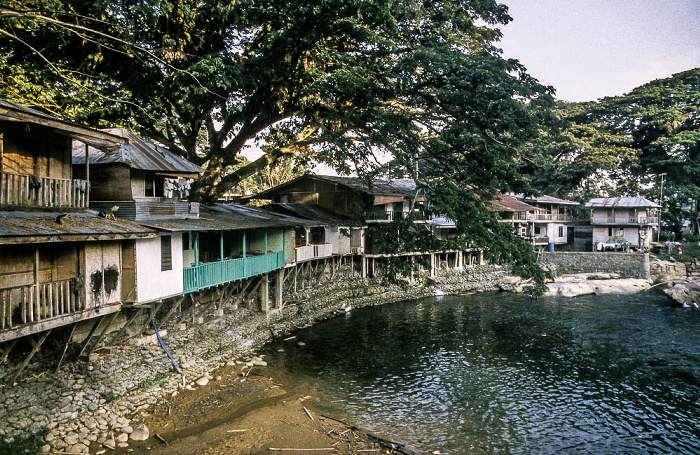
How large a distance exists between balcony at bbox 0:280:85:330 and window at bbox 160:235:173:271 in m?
3.65

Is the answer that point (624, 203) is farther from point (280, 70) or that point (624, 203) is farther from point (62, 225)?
point (62, 225)

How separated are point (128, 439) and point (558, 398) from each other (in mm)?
Result: 17262

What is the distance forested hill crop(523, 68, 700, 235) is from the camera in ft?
177

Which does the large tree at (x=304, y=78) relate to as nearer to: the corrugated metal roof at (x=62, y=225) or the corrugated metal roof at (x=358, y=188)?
the corrugated metal roof at (x=62, y=225)

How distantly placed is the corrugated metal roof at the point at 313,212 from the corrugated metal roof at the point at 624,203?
124 ft

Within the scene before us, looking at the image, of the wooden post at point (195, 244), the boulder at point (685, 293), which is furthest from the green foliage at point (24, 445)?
the boulder at point (685, 293)

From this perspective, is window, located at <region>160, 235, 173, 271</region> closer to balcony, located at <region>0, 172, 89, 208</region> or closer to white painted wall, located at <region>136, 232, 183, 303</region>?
white painted wall, located at <region>136, 232, 183, 303</region>

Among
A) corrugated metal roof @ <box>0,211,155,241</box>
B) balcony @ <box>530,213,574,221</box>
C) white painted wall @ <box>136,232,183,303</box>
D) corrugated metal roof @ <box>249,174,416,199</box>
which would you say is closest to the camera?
corrugated metal roof @ <box>0,211,155,241</box>

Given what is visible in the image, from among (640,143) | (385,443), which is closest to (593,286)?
(640,143)

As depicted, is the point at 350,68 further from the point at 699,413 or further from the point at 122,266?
the point at 699,413

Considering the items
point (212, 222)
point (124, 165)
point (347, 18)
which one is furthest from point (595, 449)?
point (124, 165)

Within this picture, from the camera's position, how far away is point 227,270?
824 inches

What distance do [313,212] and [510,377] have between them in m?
20.4

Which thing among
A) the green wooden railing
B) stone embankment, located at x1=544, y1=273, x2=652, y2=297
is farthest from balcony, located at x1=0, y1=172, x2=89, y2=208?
stone embankment, located at x1=544, y1=273, x2=652, y2=297
